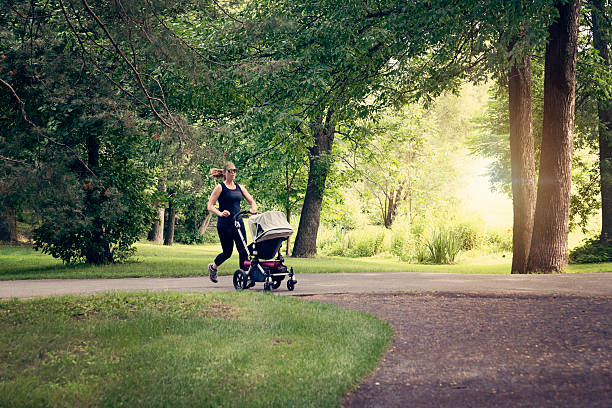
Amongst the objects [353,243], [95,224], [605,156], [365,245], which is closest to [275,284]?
[95,224]

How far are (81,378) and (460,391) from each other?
3295 millimetres

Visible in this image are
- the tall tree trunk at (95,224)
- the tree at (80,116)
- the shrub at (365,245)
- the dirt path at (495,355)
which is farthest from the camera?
the shrub at (365,245)

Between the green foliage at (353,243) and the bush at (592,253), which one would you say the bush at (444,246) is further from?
the green foliage at (353,243)

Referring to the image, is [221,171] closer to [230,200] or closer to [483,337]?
[230,200]

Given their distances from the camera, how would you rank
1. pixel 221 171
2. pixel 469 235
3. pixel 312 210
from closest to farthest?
pixel 221 171 < pixel 312 210 < pixel 469 235

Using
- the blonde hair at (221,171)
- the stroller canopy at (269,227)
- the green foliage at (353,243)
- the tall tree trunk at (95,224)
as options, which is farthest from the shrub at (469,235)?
the blonde hair at (221,171)

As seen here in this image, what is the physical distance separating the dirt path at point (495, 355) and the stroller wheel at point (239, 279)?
221cm

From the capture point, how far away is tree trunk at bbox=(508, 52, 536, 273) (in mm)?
14828

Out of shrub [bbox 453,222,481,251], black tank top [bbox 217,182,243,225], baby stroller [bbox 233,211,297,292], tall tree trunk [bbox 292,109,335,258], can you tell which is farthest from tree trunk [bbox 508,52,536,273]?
black tank top [bbox 217,182,243,225]

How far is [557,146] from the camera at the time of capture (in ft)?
44.7

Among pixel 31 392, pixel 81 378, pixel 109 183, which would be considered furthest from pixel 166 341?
pixel 109 183

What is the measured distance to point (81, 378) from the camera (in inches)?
192

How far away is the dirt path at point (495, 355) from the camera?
446 centimetres

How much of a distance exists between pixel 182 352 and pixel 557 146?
1139 centimetres
